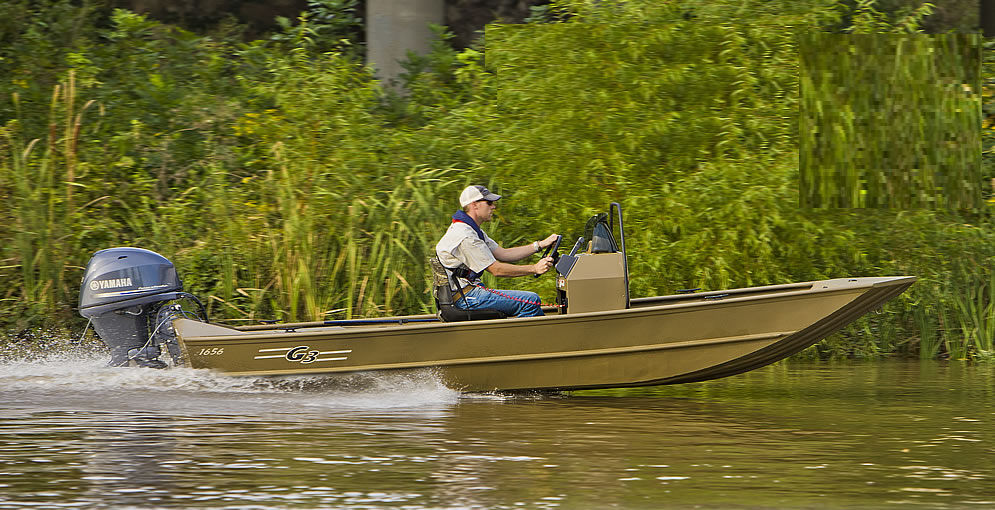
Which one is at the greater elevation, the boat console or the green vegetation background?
the green vegetation background

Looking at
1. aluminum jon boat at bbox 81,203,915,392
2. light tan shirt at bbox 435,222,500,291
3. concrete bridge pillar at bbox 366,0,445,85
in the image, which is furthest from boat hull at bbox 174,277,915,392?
concrete bridge pillar at bbox 366,0,445,85

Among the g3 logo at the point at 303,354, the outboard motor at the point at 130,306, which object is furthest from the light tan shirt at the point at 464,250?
the outboard motor at the point at 130,306

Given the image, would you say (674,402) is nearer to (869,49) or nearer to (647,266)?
(647,266)

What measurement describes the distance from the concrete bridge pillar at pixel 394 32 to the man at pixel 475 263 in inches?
275

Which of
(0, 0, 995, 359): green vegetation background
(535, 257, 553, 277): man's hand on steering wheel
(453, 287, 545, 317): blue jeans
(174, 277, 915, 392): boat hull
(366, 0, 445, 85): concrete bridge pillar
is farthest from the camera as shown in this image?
(366, 0, 445, 85): concrete bridge pillar

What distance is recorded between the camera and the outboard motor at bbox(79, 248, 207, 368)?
965 cm

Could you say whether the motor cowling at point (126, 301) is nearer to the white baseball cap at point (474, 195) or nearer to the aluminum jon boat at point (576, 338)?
the aluminum jon boat at point (576, 338)

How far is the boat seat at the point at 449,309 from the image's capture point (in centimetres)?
968

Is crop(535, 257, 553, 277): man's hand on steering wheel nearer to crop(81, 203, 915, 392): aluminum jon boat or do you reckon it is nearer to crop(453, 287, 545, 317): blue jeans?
crop(81, 203, 915, 392): aluminum jon boat

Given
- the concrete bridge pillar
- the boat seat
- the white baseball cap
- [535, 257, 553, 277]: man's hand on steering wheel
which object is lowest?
the boat seat

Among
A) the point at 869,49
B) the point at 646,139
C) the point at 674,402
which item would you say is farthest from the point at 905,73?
the point at 674,402

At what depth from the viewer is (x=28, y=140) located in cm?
1460

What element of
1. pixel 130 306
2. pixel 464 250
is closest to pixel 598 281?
pixel 464 250

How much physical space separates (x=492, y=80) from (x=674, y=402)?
225 inches
